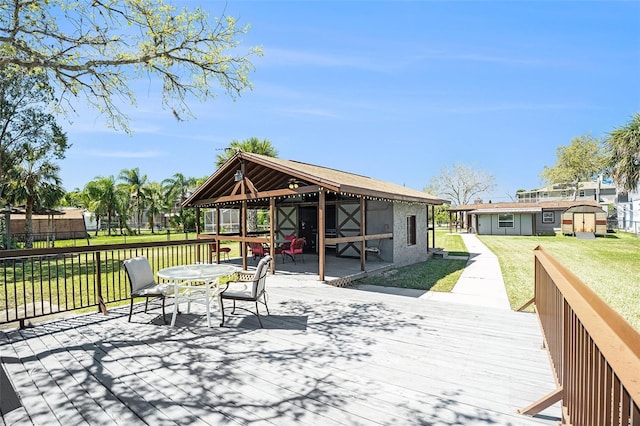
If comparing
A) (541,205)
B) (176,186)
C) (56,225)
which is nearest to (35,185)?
(56,225)

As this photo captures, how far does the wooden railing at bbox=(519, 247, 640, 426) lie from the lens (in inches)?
39.4

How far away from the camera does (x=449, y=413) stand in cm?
258

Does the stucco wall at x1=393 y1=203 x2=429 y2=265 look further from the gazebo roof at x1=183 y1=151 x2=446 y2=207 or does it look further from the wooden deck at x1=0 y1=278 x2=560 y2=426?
the wooden deck at x1=0 y1=278 x2=560 y2=426

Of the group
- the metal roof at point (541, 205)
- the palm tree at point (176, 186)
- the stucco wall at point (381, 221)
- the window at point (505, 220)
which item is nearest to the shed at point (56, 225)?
the palm tree at point (176, 186)

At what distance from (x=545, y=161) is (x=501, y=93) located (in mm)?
32292

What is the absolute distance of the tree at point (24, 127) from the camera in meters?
14.1

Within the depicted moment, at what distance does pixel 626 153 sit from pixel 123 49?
19973 mm

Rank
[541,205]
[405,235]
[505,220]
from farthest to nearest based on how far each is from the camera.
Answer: [505,220] < [541,205] < [405,235]

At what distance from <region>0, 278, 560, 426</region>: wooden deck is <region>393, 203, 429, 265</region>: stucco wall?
23.0 ft

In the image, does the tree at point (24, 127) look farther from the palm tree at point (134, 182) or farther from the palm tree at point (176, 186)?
the palm tree at point (176, 186)

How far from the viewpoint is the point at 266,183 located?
405 inches

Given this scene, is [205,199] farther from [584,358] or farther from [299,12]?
[584,358]

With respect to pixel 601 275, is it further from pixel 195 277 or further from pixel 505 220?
pixel 505 220

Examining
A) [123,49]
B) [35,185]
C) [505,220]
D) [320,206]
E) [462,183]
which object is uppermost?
[462,183]
